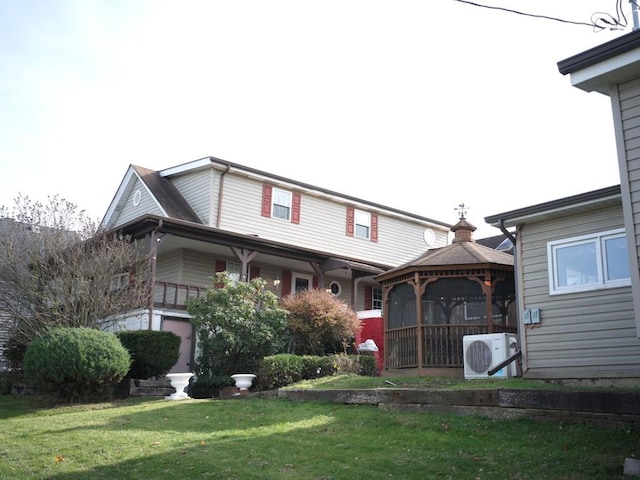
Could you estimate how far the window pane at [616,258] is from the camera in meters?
11.6

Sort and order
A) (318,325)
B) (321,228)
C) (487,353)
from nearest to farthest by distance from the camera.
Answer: (487,353) < (318,325) < (321,228)

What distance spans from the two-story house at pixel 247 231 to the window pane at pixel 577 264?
9.73m

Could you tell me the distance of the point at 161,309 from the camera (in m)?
18.4

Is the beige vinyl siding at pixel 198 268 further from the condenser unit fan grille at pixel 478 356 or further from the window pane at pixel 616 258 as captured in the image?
the window pane at pixel 616 258

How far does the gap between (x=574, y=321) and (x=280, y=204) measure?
14258 millimetres

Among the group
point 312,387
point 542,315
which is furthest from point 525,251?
point 312,387

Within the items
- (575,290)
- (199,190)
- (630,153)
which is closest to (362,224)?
(199,190)

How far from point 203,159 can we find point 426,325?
10.7 metres

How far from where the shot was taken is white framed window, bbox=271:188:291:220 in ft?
80.3

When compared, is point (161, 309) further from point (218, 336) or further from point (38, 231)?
point (38, 231)

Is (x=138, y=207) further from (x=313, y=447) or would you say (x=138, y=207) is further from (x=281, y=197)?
(x=313, y=447)

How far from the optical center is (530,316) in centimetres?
1279

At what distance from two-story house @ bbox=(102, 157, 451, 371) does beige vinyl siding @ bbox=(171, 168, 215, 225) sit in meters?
0.04

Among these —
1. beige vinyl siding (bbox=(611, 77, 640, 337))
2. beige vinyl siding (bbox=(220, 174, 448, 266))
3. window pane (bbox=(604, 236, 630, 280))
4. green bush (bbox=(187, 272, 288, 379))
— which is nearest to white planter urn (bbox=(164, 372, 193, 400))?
green bush (bbox=(187, 272, 288, 379))
